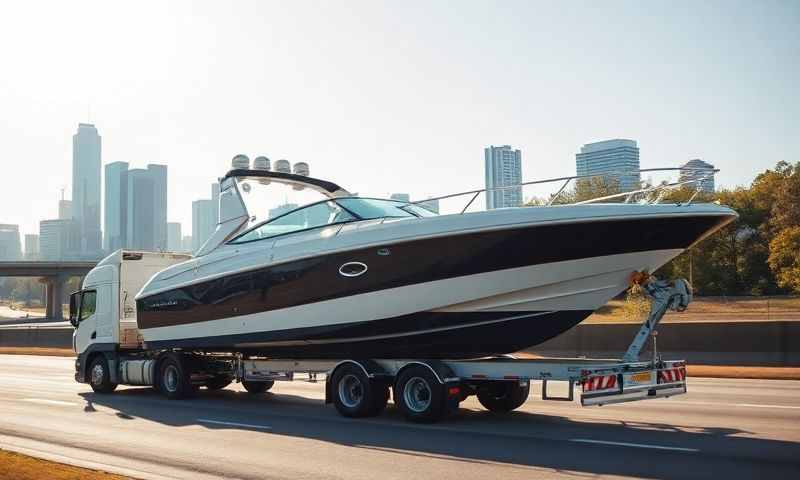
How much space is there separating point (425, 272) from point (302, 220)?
10.1ft

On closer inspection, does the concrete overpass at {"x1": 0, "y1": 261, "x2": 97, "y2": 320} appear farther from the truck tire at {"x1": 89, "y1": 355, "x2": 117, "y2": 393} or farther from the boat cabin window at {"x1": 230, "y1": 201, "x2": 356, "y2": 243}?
the boat cabin window at {"x1": 230, "y1": 201, "x2": 356, "y2": 243}

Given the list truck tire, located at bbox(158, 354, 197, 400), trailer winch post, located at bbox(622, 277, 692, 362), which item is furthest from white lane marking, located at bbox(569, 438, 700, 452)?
truck tire, located at bbox(158, 354, 197, 400)

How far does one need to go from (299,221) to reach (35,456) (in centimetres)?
587

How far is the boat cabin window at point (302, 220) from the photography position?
43.2 ft

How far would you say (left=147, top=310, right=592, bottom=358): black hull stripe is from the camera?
36.7ft

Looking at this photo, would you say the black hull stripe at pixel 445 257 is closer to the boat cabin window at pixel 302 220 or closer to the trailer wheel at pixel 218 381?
the boat cabin window at pixel 302 220

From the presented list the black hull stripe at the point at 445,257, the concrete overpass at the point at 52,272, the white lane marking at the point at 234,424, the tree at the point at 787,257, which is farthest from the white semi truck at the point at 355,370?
the concrete overpass at the point at 52,272

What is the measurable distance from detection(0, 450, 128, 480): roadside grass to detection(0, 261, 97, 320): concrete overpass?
82036 mm

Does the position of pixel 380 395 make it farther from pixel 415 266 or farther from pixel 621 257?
pixel 621 257

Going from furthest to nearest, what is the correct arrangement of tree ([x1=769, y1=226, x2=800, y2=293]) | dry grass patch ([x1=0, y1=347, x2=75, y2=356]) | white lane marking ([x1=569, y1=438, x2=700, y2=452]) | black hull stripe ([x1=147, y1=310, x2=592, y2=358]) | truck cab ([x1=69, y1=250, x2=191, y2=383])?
1. tree ([x1=769, y1=226, x2=800, y2=293])
2. dry grass patch ([x1=0, y1=347, x2=75, y2=356])
3. truck cab ([x1=69, y1=250, x2=191, y2=383])
4. black hull stripe ([x1=147, y1=310, x2=592, y2=358])
5. white lane marking ([x1=569, y1=438, x2=700, y2=452])

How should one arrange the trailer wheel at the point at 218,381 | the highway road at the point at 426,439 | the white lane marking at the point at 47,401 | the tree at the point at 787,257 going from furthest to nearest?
the tree at the point at 787,257 → the trailer wheel at the point at 218,381 → the white lane marking at the point at 47,401 → the highway road at the point at 426,439

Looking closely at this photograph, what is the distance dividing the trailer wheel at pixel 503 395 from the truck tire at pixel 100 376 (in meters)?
9.03

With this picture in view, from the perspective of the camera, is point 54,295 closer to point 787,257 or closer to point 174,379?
point 787,257

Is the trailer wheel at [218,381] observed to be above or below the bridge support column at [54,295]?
below
